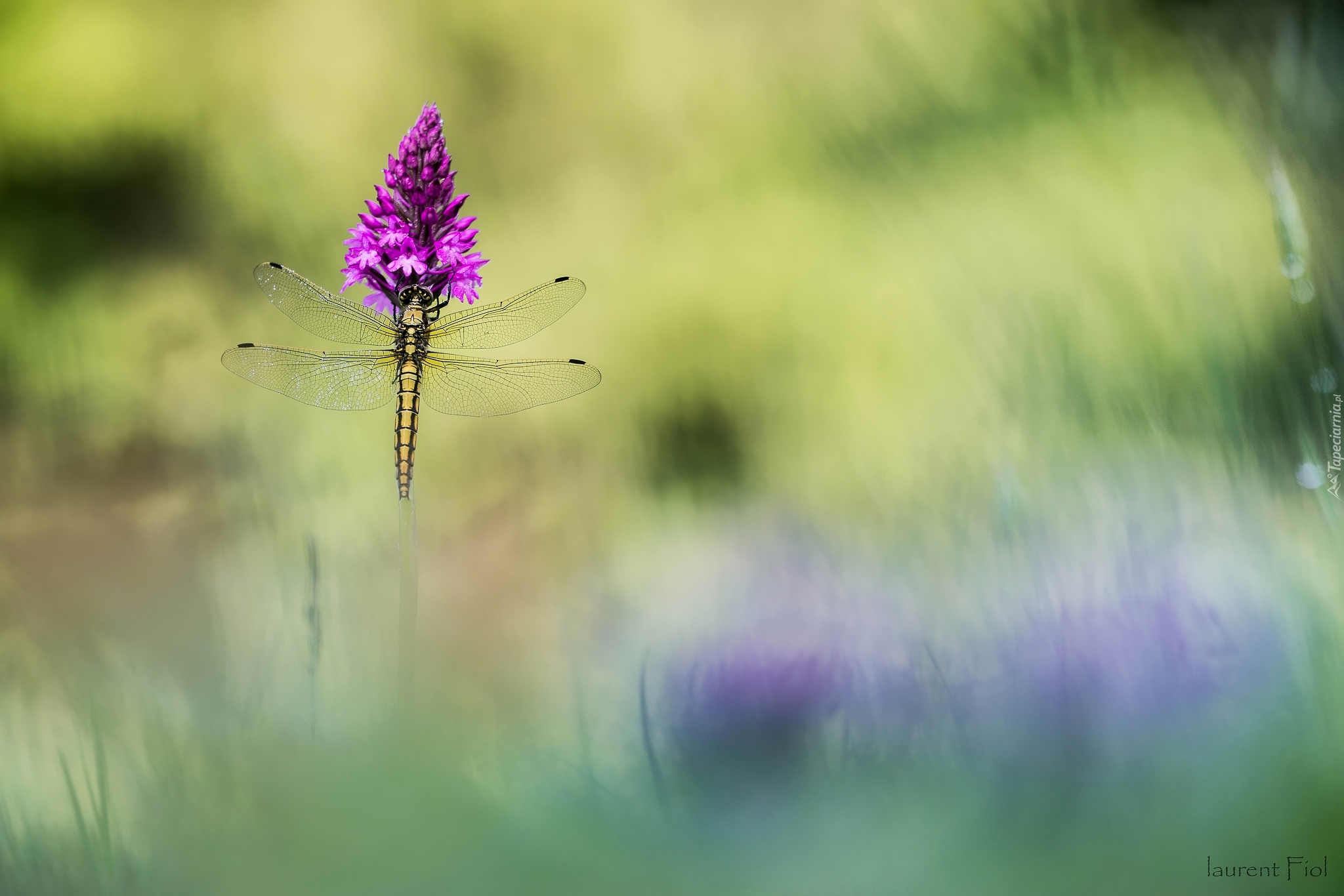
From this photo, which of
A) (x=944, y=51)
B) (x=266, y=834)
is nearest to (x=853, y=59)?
(x=944, y=51)

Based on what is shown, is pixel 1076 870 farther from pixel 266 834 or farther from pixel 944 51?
pixel 944 51

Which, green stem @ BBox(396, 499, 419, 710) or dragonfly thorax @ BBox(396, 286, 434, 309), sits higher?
dragonfly thorax @ BBox(396, 286, 434, 309)

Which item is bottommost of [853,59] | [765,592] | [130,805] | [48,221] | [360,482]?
[130,805]

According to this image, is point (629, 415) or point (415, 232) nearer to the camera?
point (415, 232)

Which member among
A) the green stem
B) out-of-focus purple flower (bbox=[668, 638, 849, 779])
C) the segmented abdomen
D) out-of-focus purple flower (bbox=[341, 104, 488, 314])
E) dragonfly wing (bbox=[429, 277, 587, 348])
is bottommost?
out-of-focus purple flower (bbox=[668, 638, 849, 779])

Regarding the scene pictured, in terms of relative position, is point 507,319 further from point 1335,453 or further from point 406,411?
point 1335,453

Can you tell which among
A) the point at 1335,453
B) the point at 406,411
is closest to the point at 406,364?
the point at 406,411

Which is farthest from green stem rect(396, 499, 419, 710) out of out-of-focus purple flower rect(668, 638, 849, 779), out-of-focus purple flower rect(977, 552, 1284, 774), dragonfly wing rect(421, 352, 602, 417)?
out-of-focus purple flower rect(977, 552, 1284, 774)
